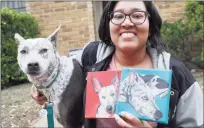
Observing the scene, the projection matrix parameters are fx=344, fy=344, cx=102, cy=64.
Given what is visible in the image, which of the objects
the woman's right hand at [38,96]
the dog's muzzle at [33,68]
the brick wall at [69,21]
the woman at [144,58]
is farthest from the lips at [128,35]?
the brick wall at [69,21]

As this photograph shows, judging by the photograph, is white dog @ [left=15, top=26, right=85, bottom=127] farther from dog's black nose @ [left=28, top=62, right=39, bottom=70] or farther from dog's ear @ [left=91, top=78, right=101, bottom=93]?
dog's ear @ [left=91, top=78, right=101, bottom=93]

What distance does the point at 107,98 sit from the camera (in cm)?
162

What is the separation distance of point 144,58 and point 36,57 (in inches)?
22.4

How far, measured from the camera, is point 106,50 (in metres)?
1.92

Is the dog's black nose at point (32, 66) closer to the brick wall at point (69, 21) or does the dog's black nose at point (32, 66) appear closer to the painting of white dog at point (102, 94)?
the painting of white dog at point (102, 94)

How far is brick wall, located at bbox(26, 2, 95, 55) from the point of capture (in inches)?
277

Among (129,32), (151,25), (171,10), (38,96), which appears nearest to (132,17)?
(129,32)

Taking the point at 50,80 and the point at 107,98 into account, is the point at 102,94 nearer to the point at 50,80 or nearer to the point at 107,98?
the point at 107,98

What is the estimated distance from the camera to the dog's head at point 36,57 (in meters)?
1.75

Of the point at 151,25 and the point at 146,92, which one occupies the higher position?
the point at 151,25

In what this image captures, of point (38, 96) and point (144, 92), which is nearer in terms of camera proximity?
point (144, 92)

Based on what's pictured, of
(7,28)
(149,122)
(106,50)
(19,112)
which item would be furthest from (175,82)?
(7,28)

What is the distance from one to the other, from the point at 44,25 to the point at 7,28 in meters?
0.95

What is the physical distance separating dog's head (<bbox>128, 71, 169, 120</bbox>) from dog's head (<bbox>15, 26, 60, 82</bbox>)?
0.49 metres
